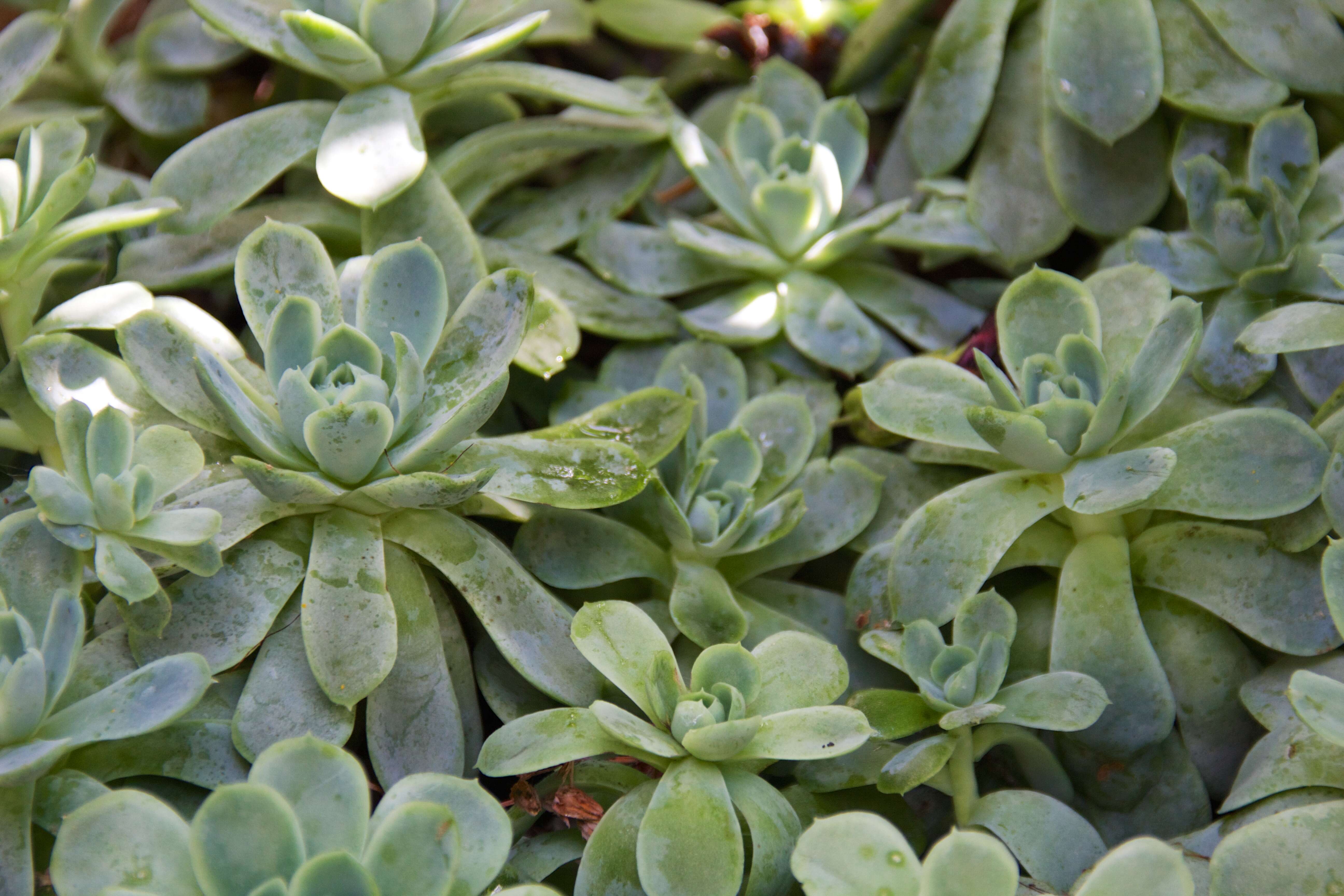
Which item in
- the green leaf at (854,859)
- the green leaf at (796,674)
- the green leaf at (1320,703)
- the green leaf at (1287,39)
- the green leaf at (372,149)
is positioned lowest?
the green leaf at (796,674)

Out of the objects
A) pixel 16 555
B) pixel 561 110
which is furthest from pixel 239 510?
pixel 561 110

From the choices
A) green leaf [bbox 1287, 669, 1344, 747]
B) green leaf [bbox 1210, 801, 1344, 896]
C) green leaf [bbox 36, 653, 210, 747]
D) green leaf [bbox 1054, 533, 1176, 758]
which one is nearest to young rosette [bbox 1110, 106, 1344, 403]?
green leaf [bbox 1054, 533, 1176, 758]

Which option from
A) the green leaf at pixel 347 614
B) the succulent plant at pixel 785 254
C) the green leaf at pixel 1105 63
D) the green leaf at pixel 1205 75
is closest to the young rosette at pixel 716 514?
the succulent plant at pixel 785 254

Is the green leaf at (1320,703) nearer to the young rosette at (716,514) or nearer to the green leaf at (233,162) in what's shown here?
the young rosette at (716,514)

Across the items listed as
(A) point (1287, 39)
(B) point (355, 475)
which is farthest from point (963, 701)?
(A) point (1287, 39)

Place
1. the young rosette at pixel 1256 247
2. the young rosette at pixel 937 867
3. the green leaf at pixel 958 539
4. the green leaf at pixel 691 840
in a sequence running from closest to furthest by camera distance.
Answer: the young rosette at pixel 937 867
the green leaf at pixel 691 840
the green leaf at pixel 958 539
the young rosette at pixel 1256 247

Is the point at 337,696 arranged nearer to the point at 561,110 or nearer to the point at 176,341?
the point at 176,341

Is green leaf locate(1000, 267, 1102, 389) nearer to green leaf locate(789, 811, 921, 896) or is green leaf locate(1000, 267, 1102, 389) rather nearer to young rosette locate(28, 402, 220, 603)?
green leaf locate(789, 811, 921, 896)
